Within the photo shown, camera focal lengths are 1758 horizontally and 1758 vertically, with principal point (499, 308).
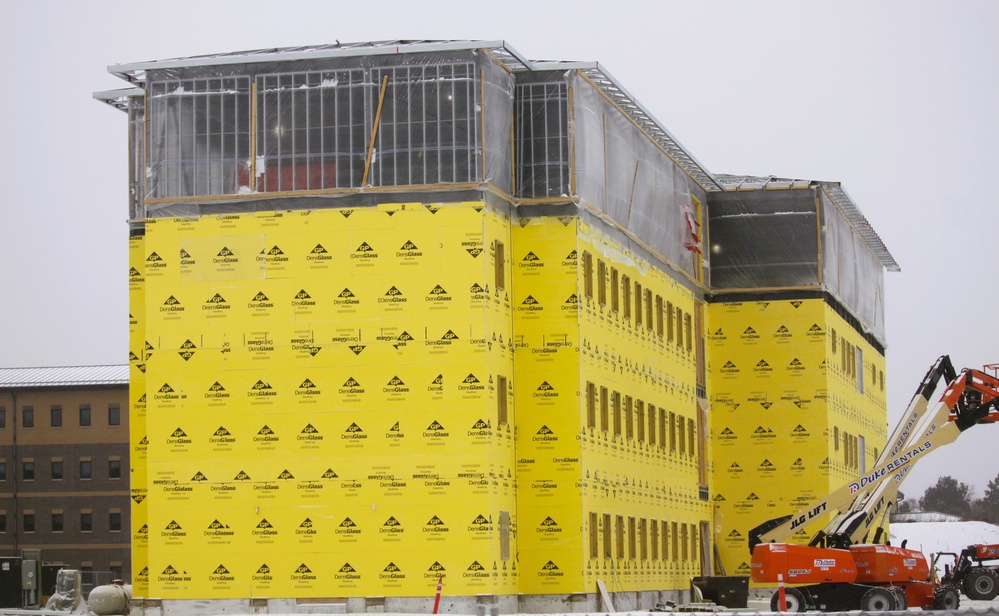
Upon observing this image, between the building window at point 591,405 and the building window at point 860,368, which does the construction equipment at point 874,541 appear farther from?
the building window at point 860,368

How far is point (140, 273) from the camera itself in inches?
2290

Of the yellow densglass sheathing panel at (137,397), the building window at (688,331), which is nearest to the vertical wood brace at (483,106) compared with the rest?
the yellow densglass sheathing panel at (137,397)

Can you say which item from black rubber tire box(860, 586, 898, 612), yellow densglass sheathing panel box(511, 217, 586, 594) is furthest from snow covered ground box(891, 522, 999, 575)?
yellow densglass sheathing panel box(511, 217, 586, 594)

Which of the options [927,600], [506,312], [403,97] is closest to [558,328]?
[506,312]

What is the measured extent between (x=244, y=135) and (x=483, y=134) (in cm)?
738

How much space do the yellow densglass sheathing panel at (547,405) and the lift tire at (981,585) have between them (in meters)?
14.6

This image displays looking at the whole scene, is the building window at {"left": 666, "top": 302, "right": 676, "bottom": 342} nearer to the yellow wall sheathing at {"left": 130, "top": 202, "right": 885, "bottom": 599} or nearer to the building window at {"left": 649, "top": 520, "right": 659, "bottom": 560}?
the building window at {"left": 649, "top": 520, "right": 659, "bottom": 560}

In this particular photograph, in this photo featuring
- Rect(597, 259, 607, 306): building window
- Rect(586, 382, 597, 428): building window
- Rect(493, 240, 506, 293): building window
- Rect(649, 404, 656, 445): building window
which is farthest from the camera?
Rect(649, 404, 656, 445): building window

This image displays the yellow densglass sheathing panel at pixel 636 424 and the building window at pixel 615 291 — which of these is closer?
the yellow densglass sheathing panel at pixel 636 424

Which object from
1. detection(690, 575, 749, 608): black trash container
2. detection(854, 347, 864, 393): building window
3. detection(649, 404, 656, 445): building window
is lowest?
detection(690, 575, 749, 608): black trash container

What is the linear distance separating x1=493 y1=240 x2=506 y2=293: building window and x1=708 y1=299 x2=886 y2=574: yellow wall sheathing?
862 inches

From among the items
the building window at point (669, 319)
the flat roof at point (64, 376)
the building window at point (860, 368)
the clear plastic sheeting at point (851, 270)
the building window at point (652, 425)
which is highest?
the clear plastic sheeting at point (851, 270)

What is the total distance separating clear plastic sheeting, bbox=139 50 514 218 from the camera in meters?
52.4

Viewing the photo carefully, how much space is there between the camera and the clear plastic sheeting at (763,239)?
74.0 m
